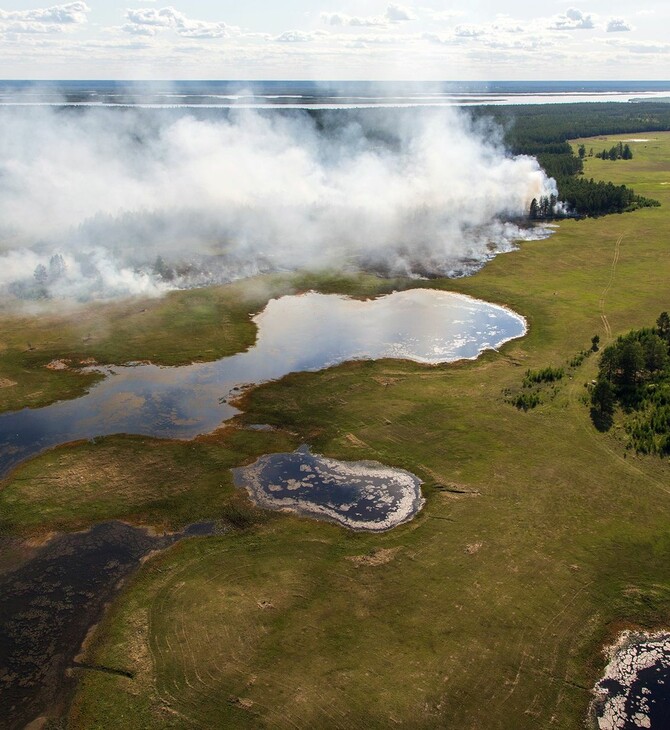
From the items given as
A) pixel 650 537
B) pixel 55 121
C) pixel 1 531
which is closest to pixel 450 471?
pixel 650 537

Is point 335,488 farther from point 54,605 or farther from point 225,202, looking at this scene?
point 225,202

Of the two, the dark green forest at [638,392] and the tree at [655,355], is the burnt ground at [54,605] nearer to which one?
the dark green forest at [638,392]

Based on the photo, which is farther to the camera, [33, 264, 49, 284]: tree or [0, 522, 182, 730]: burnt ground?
[33, 264, 49, 284]: tree

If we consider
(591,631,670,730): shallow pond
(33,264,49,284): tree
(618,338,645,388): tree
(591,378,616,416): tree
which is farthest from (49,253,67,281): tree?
(591,631,670,730): shallow pond

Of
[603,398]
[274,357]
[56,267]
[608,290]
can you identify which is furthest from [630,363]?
[56,267]

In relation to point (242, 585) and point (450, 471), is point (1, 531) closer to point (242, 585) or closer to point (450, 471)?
point (242, 585)

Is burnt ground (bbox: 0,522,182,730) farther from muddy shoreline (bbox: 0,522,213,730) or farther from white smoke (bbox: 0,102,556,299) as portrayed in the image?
white smoke (bbox: 0,102,556,299)
